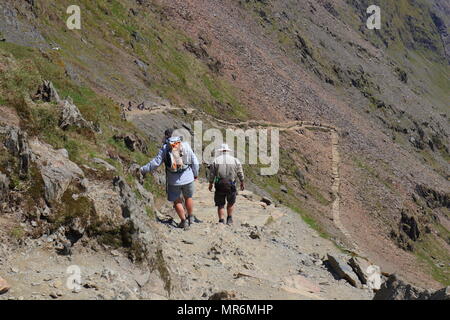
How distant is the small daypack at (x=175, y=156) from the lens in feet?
39.0

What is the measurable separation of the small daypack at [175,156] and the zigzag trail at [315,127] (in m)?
18.4

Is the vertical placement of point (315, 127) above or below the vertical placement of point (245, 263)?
above

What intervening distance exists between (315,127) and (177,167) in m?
44.0

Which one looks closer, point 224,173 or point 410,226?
point 224,173

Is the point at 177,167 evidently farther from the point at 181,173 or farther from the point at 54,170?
the point at 54,170

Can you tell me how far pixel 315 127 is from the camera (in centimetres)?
5438

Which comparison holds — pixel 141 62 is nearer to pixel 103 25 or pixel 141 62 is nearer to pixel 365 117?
pixel 103 25

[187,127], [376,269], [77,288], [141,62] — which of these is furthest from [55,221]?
[141,62]

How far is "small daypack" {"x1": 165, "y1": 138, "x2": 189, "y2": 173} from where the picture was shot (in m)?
11.9

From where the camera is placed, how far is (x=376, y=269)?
43.3ft

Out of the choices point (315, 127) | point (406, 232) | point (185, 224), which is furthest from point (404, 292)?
point (315, 127)

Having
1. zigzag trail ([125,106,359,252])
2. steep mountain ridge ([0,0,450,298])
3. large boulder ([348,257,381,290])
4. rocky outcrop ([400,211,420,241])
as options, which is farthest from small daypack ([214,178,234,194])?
rocky outcrop ([400,211,420,241])

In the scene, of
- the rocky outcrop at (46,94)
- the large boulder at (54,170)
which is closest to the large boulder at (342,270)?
the large boulder at (54,170)

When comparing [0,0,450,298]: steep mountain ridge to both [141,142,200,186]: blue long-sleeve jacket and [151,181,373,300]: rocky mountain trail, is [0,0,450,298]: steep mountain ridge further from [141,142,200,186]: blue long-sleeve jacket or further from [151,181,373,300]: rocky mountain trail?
[151,181,373,300]: rocky mountain trail
